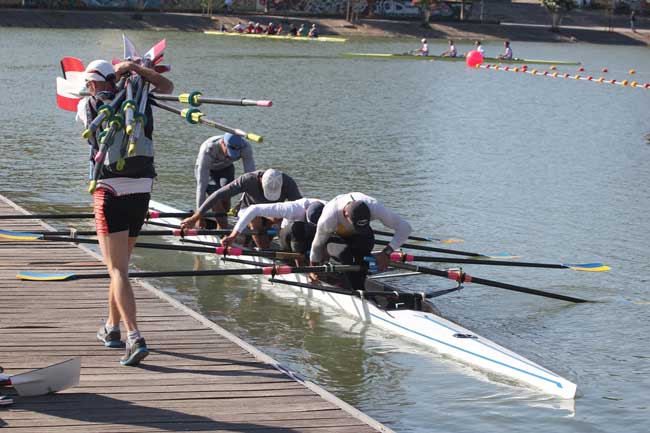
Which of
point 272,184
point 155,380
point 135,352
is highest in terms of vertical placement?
point 272,184

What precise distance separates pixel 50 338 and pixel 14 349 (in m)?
0.45

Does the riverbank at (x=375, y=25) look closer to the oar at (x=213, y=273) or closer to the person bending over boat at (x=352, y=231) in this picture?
the person bending over boat at (x=352, y=231)

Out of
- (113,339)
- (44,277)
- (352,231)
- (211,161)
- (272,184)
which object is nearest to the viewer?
(113,339)

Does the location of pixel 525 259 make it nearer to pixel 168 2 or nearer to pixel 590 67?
pixel 590 67

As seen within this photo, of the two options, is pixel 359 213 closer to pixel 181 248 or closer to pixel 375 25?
pixel 181 248

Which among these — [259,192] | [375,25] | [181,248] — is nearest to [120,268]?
[181,248]

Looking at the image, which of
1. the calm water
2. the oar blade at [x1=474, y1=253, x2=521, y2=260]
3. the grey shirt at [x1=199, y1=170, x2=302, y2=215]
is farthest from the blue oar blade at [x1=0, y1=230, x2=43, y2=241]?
the oar blade at [x1=474, y1=253, x2=521, y2=260]

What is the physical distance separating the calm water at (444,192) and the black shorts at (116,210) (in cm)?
301

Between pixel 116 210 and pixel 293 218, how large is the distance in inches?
176

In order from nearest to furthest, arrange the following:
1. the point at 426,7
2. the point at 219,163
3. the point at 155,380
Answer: the point at 155,380
the point at 219,163
the point at 426,7

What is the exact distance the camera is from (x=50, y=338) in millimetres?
9102

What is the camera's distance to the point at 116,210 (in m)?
7.98

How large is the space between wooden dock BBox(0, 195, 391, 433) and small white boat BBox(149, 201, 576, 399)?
2.43 meters

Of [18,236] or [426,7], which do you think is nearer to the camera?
[18,236]
